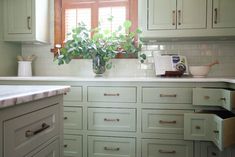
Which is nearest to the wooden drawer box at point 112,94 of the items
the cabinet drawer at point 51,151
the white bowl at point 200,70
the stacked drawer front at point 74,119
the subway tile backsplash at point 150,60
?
the stacked drawer front at point 74,119

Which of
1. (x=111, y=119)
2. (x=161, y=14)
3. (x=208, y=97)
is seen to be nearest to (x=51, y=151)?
(x=111, y=119)

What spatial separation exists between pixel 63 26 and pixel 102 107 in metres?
1.32

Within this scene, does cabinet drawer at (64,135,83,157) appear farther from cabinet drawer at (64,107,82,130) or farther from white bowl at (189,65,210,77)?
white bowl at (189,65,210,77)

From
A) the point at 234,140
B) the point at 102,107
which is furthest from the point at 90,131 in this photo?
the point at 234,140

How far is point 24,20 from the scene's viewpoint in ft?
8.38

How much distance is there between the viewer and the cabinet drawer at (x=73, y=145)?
2.10 metres

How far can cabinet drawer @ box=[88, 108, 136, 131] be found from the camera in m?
2.02

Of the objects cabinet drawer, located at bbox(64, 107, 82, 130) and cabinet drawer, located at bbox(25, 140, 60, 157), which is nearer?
cabinet drawer, located at bbox(25, 140, 60, 157)

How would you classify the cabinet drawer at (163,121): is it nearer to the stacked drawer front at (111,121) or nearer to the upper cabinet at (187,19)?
the stacked drawer front at (111,121)

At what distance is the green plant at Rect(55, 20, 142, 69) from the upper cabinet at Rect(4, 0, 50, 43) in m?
0.39

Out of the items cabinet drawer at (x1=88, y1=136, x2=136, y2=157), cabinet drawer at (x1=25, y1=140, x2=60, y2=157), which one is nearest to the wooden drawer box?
cabinet drawer at (x1=88, y1=136, x2=136, y2=157)

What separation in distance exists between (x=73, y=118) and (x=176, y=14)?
140 centimetres

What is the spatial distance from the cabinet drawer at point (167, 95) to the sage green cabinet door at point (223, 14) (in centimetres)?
77

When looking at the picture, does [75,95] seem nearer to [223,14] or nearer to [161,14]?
[161,14]
